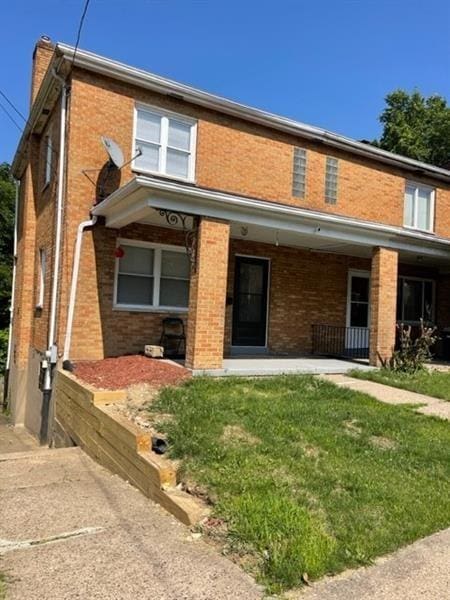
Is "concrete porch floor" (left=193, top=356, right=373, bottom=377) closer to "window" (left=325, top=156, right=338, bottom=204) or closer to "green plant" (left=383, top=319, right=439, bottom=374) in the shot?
"green plant" (left=383, top=319, right=439, bottom=374)

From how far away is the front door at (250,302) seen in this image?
42.3 ft

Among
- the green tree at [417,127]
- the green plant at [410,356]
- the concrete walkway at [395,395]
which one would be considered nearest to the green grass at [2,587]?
the concrete walkway at [395,395]

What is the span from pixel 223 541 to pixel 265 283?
9733mm

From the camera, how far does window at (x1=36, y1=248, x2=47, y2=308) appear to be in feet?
40.5

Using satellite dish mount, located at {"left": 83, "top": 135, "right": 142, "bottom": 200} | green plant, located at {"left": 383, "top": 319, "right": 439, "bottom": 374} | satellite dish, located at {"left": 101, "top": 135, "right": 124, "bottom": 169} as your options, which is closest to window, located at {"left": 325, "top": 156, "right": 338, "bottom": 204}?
green plant, located at {"left": 383, "top": 319, "right": 439, "bottom": 374}

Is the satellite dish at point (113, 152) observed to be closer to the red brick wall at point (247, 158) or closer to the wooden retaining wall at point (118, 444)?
the red brick wall at point (247, 158)

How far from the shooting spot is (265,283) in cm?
1324

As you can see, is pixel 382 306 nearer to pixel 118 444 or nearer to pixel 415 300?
pixel 415 300

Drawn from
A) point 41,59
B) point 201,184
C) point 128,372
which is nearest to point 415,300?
point 201,184

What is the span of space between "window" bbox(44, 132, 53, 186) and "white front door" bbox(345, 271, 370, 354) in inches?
325

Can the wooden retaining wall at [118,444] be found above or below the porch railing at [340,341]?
below

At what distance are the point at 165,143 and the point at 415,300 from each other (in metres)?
9.72

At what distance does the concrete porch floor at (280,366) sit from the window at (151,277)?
1.97 metres

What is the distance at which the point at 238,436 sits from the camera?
227 inches
